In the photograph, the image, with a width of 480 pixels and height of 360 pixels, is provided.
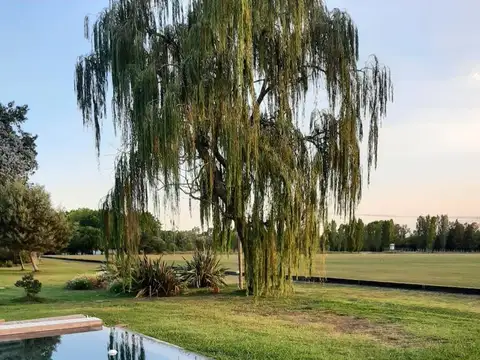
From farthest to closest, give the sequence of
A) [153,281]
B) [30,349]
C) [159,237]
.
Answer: [153,281] → [159,237] → [30,349]

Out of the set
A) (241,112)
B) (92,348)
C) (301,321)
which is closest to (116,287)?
(241,112)

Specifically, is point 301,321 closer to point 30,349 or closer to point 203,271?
point 30,349

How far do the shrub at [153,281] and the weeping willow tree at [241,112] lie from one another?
6.98ft

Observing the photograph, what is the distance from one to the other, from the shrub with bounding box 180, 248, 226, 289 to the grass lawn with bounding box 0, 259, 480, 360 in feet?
→ 3.99

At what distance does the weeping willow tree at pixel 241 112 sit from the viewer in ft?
31.8

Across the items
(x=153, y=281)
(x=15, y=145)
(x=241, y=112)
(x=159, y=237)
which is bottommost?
(x=153, y=281)

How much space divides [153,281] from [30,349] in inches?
282

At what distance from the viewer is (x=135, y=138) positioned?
9758mm

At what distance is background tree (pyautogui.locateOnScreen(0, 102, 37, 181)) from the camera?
1114 inches

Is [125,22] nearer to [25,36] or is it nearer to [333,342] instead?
[25,36]

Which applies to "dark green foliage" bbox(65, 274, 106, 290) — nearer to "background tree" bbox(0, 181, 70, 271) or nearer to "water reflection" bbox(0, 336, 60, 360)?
"background tree" bbox(0, 181, 70, 271)

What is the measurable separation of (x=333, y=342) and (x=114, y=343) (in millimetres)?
2564

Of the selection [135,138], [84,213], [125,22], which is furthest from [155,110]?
[84,213]

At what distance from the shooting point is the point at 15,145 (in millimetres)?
29281
